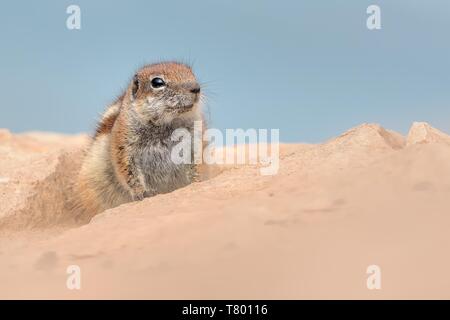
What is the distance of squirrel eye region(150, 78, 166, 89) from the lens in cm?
769

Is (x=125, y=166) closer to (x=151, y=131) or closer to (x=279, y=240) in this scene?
(x=151, y=131)

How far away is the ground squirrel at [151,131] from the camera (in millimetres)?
7656

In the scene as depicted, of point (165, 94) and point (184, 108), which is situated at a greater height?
point (165, 94)

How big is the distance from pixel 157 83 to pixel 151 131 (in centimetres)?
60

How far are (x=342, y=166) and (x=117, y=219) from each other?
1.95 m

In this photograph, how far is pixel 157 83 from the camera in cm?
772

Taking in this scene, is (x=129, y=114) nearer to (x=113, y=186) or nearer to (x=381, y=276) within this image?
(x=113, y=186)

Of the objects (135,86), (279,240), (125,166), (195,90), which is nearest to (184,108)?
(195,90)

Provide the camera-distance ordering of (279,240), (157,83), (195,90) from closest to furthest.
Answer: (279,240) → (195,90) → (157,83)

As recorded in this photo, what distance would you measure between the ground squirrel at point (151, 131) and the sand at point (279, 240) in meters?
1.80

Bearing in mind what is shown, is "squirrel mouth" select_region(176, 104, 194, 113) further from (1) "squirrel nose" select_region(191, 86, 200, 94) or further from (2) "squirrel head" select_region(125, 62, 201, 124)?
(1) "squirrel nose" select_region(191, 86, 200, 94)

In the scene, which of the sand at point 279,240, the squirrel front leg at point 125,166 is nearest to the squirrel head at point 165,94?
the squirrel front leg at point 125,166
